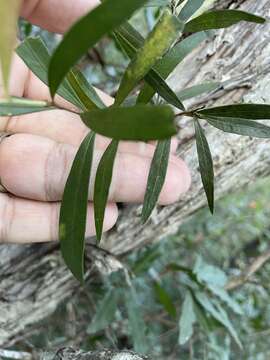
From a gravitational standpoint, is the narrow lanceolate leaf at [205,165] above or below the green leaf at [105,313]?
above

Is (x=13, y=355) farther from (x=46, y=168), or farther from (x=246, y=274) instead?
(x=246, y=274)

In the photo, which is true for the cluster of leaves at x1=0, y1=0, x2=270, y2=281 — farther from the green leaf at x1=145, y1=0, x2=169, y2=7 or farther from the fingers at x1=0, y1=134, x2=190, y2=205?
the fingers at x1=0, y1=134, x2=190, y2=205

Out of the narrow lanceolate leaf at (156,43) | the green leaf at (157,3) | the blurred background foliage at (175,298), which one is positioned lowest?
the blurred background foliage at (175,298)

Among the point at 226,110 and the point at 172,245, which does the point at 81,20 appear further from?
the point at 172,245

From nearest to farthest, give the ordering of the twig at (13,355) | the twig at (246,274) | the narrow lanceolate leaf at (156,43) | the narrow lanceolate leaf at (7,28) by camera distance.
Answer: the narrow lanceolate leaf at (7,28), the narrow lanceolate leaf at (156,43), the twig at (13,355), the twig at (246,274)

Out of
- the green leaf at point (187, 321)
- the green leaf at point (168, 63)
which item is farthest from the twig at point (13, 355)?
the green leaf at point (168, 63)

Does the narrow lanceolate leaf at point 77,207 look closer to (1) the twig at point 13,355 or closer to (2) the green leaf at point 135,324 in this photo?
(1) the twig at point 13,355

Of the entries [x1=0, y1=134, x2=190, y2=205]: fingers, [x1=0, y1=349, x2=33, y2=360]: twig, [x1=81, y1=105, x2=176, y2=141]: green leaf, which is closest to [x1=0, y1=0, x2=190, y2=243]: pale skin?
[x1=0, y1=134, x2=190, y2=205]: fingers
